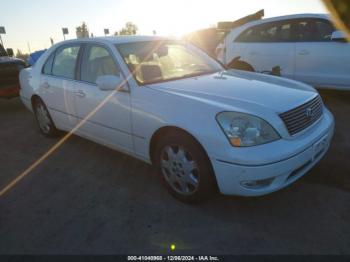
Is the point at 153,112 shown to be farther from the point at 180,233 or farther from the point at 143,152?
the point at 180,233

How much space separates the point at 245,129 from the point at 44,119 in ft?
11.7

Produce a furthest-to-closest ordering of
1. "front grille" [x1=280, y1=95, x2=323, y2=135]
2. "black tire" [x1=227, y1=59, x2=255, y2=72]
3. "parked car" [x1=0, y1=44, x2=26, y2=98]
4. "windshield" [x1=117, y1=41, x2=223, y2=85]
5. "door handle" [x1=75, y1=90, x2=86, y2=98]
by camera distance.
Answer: "parked car" [x1=0, y1=44, x2=26, y2=98] < "black tire" [x1=227, y1=59, x2=255, y2=72] < "door handle" [x1=75, y1=90, x2=86, y2=98] < "windshield" [x1=117, y1=41, x2=223, y2=85] < "front grille" [x1=280, y1=95, x2=323, y2=135]

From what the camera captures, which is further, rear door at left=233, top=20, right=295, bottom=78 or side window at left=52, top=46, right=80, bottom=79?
rear door at left=233, top=20, right=295, bottom=78

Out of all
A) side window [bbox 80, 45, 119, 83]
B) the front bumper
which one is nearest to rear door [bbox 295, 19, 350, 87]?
the front bumper

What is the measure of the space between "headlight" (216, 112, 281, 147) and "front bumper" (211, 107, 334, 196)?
0.08 meters

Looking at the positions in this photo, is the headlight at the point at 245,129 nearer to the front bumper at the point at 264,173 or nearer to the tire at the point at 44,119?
the front bumper at the point at 264,173

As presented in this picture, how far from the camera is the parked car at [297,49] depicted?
5.45 meters

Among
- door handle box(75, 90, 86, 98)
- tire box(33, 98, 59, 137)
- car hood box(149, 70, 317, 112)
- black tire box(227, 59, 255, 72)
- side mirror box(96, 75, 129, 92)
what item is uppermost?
side mirror box(96, 75, 129, 92)

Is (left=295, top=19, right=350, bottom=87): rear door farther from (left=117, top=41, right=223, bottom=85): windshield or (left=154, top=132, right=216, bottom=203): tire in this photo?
(left=154, top=132, right=216, bottom=203): tire

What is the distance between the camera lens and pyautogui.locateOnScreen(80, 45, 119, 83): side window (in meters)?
3.45

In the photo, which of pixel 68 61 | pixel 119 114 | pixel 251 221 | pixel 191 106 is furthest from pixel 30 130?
pixel 251 221

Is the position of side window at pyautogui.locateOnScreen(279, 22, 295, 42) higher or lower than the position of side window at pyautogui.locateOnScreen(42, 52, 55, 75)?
higher

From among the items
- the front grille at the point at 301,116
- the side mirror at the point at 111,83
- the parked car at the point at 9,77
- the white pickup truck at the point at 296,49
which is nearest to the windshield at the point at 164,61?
the side mirror at the point at 111,83

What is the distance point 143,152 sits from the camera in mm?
3141
